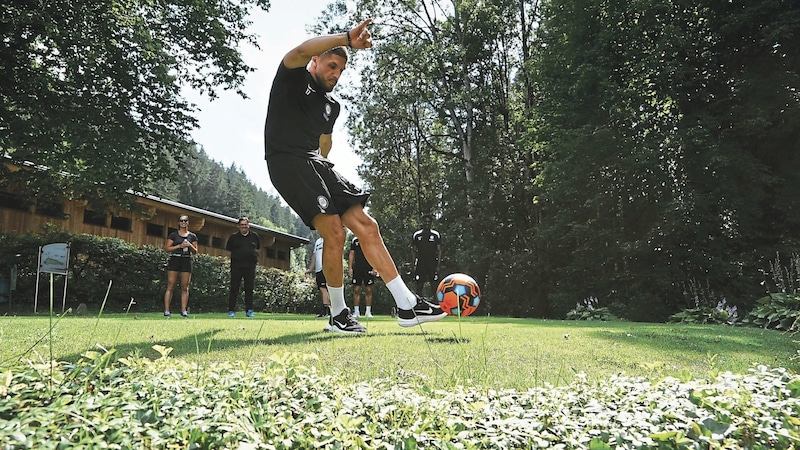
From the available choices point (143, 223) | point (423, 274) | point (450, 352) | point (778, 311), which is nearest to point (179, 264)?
point (423, 274)

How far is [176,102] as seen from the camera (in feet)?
56.0

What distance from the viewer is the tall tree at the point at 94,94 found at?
565 inches

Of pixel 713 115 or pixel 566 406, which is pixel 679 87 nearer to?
pixel 713 115

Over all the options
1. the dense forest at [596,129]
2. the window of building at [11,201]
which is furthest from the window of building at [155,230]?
the dense forest at [596,129]

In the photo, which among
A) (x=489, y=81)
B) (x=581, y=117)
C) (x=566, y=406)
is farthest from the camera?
(x=489, y=81)

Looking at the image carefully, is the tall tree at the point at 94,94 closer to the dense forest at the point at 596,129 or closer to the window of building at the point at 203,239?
the dense forest at the point at 596,129

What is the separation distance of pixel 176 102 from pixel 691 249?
53.8 ft

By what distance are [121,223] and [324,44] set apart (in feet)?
86.0

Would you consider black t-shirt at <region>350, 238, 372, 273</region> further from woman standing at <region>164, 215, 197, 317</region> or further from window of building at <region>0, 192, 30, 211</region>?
window of building at <region>0, 192, 30, 211</region>

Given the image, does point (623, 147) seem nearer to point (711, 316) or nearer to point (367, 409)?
point (711, 316)

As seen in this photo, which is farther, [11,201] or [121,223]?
[121,223]

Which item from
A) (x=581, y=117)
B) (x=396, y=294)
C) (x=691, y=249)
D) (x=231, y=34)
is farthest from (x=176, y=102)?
(x=691, y=249)

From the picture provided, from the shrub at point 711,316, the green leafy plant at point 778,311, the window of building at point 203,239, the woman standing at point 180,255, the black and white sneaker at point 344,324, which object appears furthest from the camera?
the window of building at point 203,239

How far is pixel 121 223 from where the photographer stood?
26609mm
